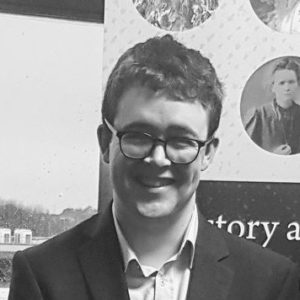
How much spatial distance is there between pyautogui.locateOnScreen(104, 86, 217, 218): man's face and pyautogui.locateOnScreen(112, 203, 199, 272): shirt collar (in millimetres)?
47

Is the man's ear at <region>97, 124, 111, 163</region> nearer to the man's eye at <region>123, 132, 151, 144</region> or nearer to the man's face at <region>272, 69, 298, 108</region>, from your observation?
the man's eye at <region>123, 132, 151, 144</region>

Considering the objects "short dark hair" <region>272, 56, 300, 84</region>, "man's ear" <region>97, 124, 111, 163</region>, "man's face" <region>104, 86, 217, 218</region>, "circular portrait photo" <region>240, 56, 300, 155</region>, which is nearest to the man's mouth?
"man's face" <region>104, 86, 217, 218</region>

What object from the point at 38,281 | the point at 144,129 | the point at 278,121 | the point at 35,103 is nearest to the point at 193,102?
the point at 144,129

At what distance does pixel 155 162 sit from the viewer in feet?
3.05

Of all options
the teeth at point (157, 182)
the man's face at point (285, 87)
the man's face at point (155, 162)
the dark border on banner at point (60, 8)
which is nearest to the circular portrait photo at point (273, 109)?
the man's face at point (285, 87)

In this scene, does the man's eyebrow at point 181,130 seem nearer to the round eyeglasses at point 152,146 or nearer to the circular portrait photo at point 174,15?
the round eyeglasses at point 152,146

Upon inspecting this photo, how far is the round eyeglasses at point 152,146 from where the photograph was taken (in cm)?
92

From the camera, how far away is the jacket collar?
3.12ft

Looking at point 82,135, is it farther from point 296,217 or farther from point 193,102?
point 296,217

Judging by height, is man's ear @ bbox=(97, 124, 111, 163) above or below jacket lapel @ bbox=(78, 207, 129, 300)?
above

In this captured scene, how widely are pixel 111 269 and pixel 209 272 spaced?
20 centimetres

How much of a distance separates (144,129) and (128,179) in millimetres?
110

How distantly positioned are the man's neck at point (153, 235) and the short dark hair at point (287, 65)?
1.17 ft

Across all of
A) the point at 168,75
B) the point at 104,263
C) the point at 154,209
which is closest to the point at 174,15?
the point at 168,75
